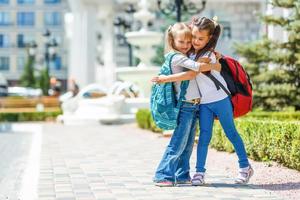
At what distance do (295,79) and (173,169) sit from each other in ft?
38.0

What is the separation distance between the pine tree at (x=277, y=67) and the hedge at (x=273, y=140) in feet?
23.0

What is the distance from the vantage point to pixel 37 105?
39.6m

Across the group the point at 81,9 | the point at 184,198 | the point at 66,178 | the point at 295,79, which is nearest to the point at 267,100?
→ the point at 295,79

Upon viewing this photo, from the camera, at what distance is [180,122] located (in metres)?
8.23

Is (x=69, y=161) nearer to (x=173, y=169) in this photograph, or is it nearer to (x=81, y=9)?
(x=173, y=169)

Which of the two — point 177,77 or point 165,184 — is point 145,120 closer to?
point 165,184

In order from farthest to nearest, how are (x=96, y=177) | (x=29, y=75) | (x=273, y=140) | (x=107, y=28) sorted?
(x=29, y=75)
(x=107, y=28)
(x=273, y=140)
(x=96, y=177)

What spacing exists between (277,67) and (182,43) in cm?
1219

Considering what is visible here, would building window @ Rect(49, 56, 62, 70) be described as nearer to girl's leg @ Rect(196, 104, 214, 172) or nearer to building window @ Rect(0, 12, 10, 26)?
building window @ Rect(0, 12, 10, 26)

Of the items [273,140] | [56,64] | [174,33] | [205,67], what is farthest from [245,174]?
[56,64]

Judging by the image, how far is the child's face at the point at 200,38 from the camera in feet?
26.5

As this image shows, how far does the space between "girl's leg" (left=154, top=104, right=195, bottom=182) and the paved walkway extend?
205 millimetres

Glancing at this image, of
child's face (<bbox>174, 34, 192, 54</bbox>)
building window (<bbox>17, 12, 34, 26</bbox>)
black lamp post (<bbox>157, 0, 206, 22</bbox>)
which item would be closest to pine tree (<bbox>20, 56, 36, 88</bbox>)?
building window (<bbox>17, 12, 34, 26</bbox>)

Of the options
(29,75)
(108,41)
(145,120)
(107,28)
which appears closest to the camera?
(145,120)
